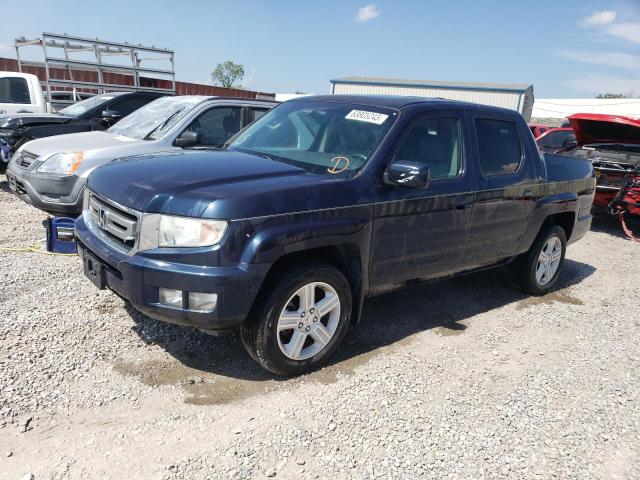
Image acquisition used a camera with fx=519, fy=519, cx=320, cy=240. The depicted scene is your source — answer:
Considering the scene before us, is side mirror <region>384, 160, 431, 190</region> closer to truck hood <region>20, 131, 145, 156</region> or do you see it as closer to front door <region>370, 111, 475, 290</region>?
front door <region>370, 111, 475, 290</region>

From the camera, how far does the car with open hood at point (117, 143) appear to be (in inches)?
218

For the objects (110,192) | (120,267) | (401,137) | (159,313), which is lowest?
(159,313)

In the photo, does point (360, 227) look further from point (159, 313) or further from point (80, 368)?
point (80, 368)

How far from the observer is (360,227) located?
3.44 metres

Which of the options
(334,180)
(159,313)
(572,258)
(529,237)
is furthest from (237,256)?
(572,258)

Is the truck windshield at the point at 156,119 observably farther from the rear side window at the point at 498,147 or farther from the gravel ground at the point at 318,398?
the rear side window at the point at 498,147

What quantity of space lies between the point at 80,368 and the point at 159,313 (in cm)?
79

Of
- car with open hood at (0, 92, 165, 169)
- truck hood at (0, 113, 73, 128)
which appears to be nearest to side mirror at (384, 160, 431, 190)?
car with open hood at (0, 92, 165, 169)

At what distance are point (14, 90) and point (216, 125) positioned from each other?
6080 mm

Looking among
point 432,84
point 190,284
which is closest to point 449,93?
point 432,84

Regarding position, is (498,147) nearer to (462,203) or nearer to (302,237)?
(462,203)

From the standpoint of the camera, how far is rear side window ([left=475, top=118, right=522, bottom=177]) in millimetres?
4410

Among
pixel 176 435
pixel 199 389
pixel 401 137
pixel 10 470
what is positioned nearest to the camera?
pixel 10 470

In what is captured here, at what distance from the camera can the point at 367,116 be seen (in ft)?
12.8
